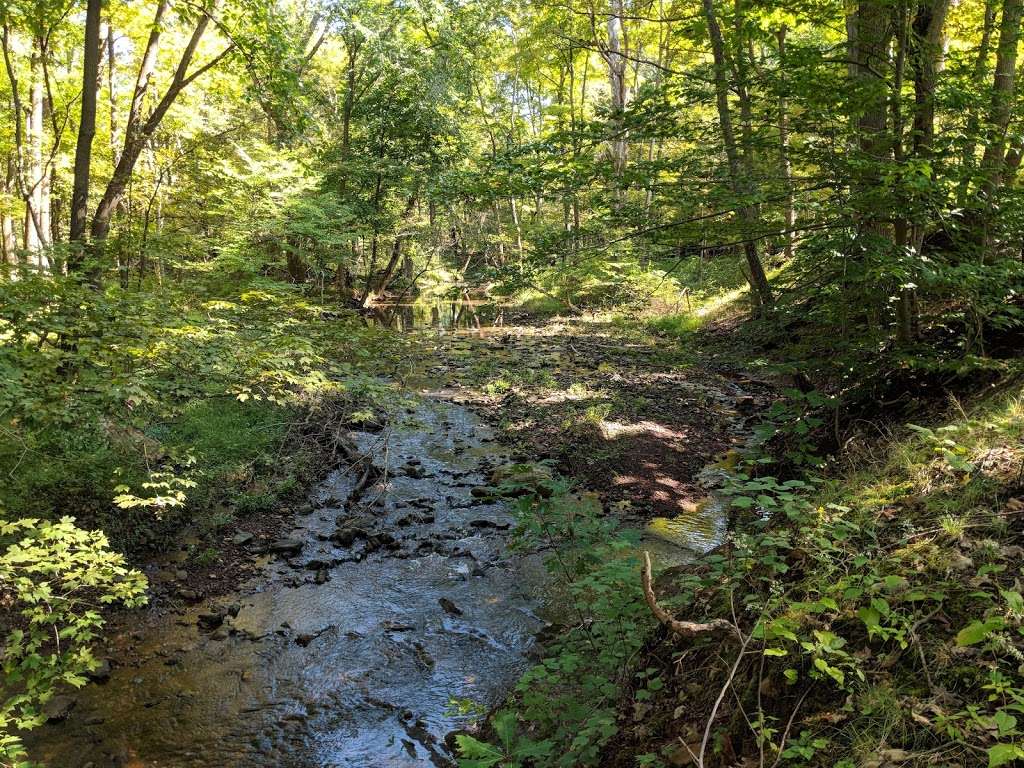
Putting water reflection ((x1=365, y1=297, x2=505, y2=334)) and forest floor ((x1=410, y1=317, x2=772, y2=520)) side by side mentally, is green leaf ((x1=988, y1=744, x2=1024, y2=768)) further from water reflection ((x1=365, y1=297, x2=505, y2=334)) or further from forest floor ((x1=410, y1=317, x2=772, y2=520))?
water reflection ((x1=365, y1=297, x2=505, y2=334))

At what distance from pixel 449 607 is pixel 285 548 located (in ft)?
7.61

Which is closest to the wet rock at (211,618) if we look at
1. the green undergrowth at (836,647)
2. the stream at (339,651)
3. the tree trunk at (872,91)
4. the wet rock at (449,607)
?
the stream at (339,651)

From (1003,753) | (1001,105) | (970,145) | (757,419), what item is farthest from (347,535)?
(1001,105)

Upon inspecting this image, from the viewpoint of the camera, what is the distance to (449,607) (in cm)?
595

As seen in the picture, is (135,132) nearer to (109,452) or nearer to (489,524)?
(109,452)

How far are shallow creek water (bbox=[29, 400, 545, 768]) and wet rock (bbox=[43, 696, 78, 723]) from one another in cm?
6

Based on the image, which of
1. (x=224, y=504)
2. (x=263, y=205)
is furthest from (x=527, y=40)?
(x=224, y=504)

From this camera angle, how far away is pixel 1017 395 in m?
4.32

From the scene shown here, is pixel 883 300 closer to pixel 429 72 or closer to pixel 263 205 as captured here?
pixel 263 205

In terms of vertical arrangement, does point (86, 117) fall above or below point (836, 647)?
above

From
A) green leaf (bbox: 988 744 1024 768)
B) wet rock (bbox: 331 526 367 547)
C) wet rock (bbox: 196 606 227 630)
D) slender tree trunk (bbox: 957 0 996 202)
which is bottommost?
wet rock (bbox: 196 606 227 630)

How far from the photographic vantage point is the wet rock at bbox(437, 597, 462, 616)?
590cm

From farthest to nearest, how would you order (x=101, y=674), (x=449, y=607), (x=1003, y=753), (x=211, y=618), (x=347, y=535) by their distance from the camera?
1. (x=347, y=535)
2. (x=449, y=607)
3. (x=211, y=618)
4. (x=101, y=674)
5. (x=1003, y=753)

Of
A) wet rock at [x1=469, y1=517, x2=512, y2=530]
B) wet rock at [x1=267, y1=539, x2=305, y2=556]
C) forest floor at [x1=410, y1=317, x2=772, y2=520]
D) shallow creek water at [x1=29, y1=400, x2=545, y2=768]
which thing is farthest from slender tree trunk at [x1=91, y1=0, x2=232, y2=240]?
forest floor at [x1=410, y1=317, x2=772, y2=520]
